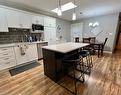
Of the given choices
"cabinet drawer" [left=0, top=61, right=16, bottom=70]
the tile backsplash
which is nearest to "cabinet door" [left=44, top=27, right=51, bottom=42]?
the tile backsplash

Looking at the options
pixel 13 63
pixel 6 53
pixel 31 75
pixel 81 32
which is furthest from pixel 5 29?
pixel 81 32

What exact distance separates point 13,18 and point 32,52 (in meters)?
1.55

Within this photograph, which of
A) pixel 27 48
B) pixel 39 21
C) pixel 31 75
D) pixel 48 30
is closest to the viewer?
pixel 31 75

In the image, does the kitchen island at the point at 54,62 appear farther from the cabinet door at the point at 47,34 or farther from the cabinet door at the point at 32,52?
the cabinet door at the point at 47,34

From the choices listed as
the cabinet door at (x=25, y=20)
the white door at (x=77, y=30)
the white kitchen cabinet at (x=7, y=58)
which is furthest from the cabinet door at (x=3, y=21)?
the white door at (x=77, y=30)

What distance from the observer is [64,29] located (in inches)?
246

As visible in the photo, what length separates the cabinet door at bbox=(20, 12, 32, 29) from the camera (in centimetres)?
318

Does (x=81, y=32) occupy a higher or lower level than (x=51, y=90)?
higher

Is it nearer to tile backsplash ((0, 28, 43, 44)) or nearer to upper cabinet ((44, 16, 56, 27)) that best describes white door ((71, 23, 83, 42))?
upper cabinet ((44, 16, 56, 27))

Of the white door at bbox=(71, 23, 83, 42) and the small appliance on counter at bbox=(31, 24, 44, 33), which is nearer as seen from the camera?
the small appliance on counter at bbox=(31, 24, 44, 33)

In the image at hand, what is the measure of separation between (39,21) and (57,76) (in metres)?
2.88

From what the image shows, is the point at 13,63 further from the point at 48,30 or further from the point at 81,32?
the point at 81,32

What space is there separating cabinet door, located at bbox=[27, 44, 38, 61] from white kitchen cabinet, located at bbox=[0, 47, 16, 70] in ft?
2.00

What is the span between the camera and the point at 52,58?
2.03 meters
